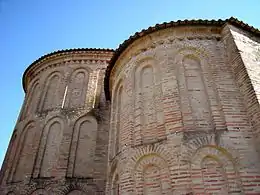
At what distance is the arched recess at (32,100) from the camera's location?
12.0m

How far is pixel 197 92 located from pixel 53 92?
7884 mm

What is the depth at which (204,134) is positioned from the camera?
5652 millimetres

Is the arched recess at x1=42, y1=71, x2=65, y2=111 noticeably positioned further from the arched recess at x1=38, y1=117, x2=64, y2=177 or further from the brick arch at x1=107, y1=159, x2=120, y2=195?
the brick arch at x1=107, y1=159, x2=120, y2=195

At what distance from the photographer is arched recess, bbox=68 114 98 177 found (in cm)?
965

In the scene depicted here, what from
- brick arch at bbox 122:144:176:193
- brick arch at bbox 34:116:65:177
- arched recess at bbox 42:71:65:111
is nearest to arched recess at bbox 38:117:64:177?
brick arch at bbox 34:116:65:177

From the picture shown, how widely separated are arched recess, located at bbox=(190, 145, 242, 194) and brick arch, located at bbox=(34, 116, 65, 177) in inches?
249

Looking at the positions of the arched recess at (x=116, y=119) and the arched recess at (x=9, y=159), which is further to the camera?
the arched recess at (x=9, y=159)

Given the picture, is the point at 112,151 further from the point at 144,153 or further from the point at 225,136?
the point at 225,136

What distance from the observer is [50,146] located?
10320 millimetres

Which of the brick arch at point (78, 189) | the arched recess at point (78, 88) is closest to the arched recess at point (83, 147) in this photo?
the brick arch at point (78, 189)

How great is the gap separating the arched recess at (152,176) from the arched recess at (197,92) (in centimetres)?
109

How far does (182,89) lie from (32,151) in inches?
284

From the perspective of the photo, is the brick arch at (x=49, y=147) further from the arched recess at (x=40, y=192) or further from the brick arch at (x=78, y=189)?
the brick arch at (x=78, y=189)

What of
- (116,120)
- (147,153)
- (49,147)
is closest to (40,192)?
(49,147)
